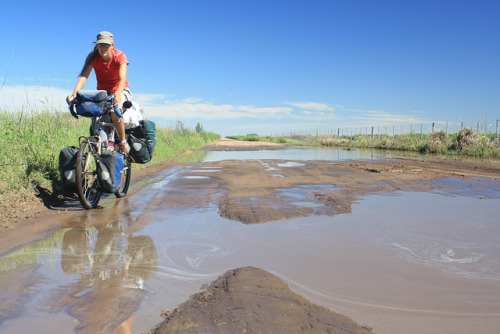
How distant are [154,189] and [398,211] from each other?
435 cm

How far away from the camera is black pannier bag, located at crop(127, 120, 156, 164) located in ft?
19.3

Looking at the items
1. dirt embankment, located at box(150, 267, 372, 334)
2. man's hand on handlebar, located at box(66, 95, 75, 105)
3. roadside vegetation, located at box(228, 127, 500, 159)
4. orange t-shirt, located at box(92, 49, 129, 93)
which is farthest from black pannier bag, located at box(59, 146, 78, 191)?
roadside vegetation, located at box(228, 127, 500, 159)

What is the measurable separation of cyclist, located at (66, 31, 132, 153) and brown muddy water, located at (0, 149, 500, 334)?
5.12 ft

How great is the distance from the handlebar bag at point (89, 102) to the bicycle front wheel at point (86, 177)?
42 cm

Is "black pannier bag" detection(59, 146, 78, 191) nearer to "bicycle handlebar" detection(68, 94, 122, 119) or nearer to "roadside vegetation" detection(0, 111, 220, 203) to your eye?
"bicycle handlebar" detection(68, 94, 122, 119)

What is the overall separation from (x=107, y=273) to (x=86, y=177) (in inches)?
102

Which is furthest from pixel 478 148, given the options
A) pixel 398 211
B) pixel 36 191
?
pixel 36 191

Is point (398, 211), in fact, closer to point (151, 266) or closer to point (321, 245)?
point (321, 245)

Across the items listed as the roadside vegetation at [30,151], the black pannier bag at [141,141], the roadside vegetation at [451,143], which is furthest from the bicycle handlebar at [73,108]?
the roadside vegetation at [451,143]

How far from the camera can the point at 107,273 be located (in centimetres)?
271

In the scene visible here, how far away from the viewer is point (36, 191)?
17.2 ft

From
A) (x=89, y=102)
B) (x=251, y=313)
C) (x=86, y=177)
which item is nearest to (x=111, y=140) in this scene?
(x=86, y=177)

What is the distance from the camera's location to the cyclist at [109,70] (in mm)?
4898

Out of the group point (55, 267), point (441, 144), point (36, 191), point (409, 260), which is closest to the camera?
point (55, 267)
